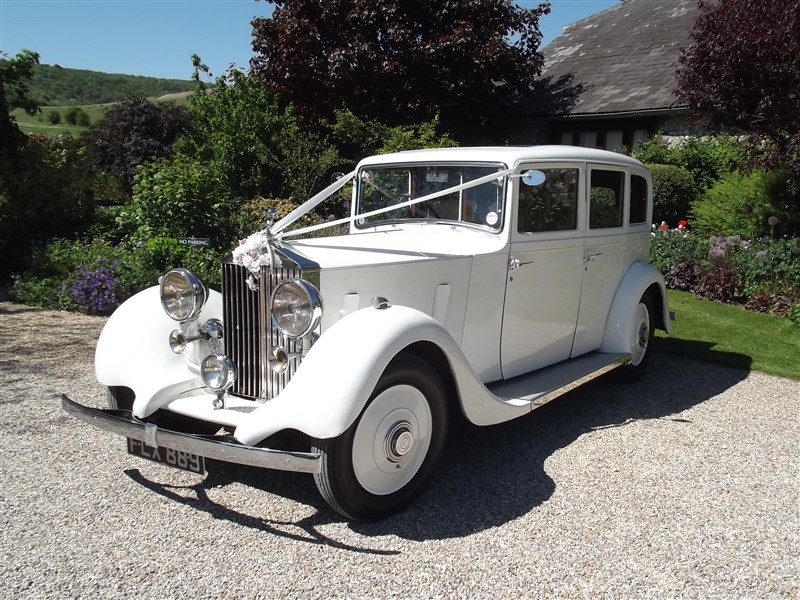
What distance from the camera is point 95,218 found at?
10.9 meters

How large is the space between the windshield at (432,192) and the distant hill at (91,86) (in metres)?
56.6

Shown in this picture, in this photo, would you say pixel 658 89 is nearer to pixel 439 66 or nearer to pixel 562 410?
pixel 439 66

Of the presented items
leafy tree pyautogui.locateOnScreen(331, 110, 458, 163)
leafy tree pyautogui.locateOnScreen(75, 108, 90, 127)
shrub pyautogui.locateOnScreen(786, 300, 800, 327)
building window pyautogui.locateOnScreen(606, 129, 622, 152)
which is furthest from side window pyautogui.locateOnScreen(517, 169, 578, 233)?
leafy tree pyautogui.locateOnScreen(75, 108, 90, 127)

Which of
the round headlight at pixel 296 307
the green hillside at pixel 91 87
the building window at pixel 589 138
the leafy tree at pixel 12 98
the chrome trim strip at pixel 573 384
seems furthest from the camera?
the green hillside at pixel 91 87

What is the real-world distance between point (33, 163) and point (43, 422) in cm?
717

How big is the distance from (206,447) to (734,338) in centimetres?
594

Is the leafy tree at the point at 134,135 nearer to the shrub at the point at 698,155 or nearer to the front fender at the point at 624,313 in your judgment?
the shrub at the point at 698,155

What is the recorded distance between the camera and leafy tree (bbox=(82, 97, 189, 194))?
22109 mm

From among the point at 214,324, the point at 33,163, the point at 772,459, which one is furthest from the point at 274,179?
the point at 772,459

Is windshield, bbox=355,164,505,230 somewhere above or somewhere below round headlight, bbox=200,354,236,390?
above

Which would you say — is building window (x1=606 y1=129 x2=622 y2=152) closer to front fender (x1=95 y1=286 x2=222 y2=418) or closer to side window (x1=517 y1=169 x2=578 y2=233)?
side window (x1=517 y1=169 x2=578 y2=233)

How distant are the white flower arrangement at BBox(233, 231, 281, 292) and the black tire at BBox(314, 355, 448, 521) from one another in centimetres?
85

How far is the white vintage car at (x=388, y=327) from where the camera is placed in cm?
295

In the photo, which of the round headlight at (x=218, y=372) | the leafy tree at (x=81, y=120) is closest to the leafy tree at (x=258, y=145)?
the round headlight at (x=218, y=372)
